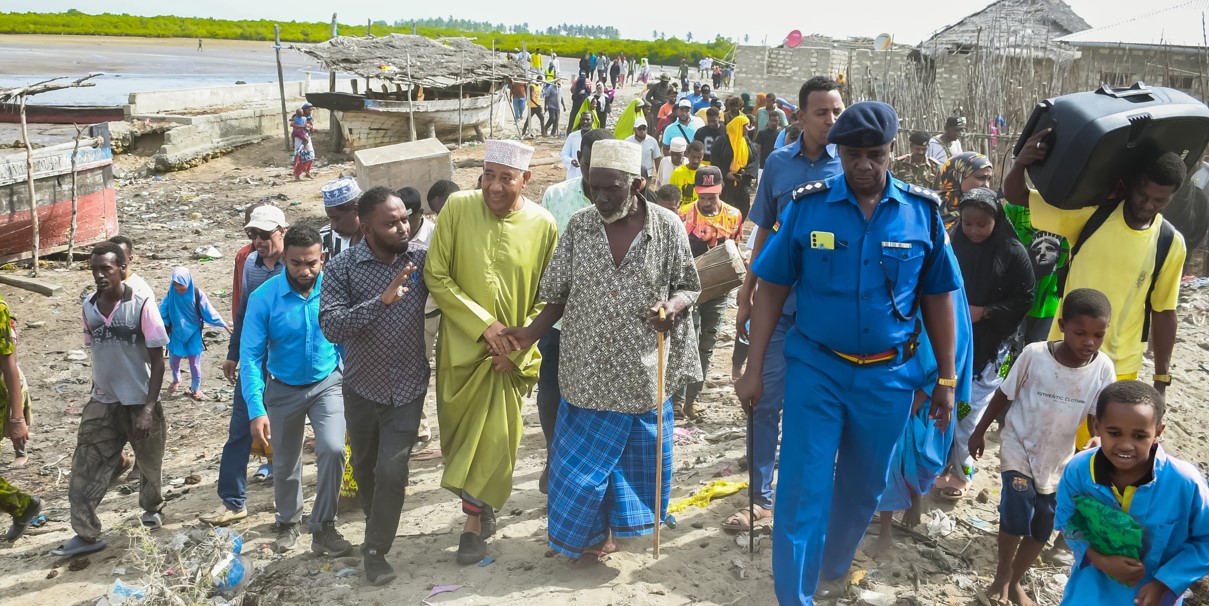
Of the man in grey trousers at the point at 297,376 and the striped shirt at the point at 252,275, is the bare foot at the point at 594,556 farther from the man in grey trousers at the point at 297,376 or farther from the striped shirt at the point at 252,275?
the striped shirt at the point at 252,275

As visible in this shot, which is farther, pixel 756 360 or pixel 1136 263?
pixel 1136 263

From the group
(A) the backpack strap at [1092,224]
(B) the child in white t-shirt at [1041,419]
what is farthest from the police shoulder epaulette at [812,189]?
(A) the backpack strap at [1092,224]

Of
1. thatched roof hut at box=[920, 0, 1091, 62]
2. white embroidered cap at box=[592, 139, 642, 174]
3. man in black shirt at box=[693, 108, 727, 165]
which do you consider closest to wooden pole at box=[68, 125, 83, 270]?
man in black shirt at box=[693, 108, 727, 165]

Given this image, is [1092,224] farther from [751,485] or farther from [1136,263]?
[751,485]

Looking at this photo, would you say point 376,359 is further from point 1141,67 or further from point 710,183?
point 1141,67

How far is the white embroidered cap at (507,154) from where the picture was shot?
418 cm

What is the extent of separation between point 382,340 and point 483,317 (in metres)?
0.45

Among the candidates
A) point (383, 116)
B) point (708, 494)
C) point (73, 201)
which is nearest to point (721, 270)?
point (708, 494)

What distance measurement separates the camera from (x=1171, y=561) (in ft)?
9.32

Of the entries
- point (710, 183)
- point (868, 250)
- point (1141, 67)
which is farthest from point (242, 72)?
point (868, 250)

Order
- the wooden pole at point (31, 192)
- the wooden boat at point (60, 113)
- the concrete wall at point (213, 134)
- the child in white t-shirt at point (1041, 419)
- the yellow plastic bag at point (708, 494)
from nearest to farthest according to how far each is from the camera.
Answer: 1. the child in white t-shirt at point (1041, 419)
2. the yellow plastic bag at point (708, 494)
3. the wooden pole at point (31, 192)
4. the concrete wall at point (213, 134)
5. the wooden boat at point (60, 113)

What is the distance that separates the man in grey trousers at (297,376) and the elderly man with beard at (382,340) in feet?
1.14

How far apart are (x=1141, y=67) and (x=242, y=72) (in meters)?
43.4

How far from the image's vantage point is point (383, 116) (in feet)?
71.7
